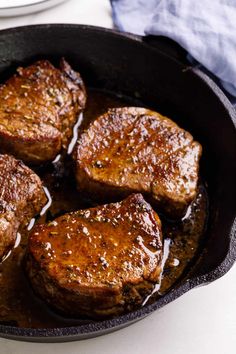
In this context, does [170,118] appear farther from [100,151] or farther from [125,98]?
[100,151]

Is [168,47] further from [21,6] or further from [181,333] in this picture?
[181,333]

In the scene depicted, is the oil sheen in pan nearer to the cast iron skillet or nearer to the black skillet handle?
the cast iron skillet

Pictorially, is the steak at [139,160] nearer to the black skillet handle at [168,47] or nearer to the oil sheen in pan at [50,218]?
the oil sheen in pan at [50,218]


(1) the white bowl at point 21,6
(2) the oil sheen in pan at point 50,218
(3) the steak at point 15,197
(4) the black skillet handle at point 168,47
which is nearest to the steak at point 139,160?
(2) the oil sheen in pan at point 50,218

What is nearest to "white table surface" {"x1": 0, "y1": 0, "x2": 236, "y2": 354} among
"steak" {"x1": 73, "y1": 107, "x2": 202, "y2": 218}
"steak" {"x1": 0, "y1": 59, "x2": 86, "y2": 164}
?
"steak" {"x1": 73, "y1": 107, "x2": 202, "y2": 218}

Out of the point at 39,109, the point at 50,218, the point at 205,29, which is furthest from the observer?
the point at 205,29

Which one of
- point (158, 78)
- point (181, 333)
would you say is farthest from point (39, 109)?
point (181, 333)

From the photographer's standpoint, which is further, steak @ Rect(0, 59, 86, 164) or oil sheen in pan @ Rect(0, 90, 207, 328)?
steak @ Rect(0, 59, 86, 164)
